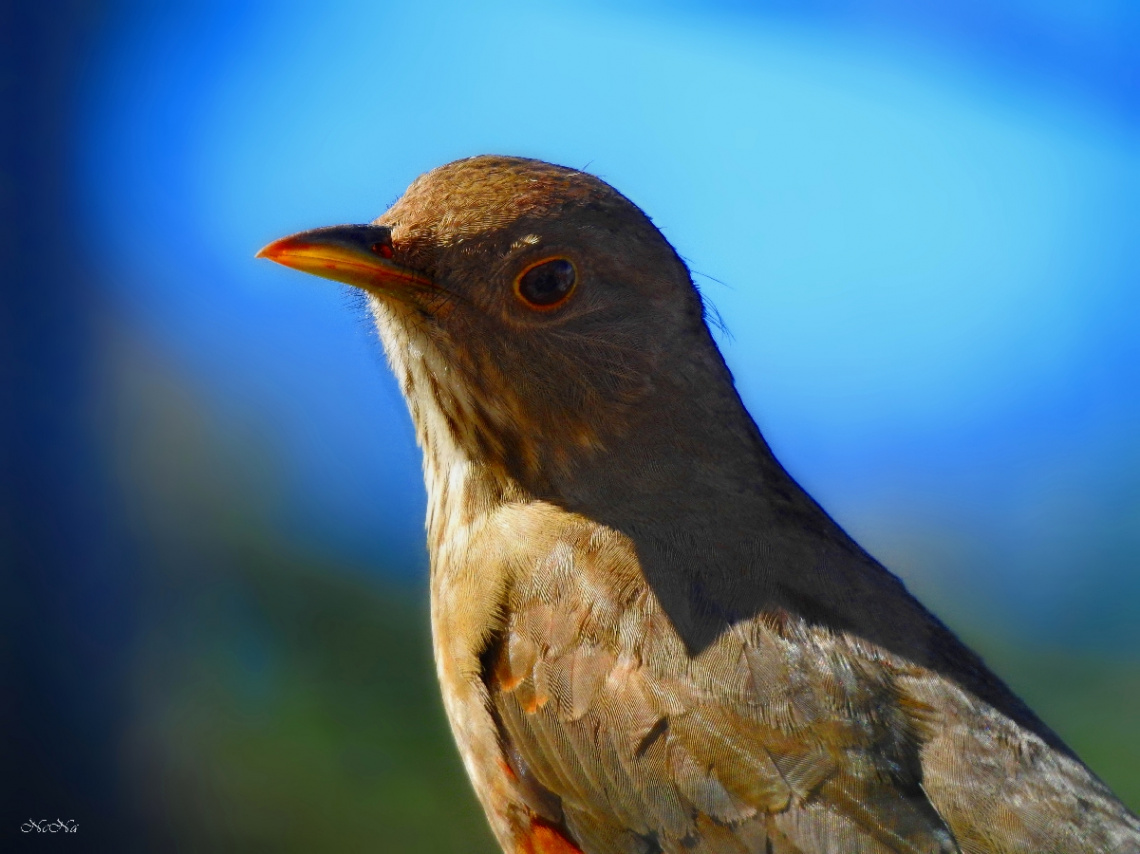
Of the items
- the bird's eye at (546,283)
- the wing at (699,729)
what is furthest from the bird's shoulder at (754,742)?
the bird's eye at (546,283)

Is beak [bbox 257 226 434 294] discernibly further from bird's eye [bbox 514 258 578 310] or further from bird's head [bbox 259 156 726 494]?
bird's eye [bbox 514 258 578 310]

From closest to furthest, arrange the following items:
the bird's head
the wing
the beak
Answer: the wing → the beak → the bird's head

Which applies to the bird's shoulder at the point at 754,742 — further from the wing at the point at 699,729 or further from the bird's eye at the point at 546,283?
the bird's eye at the point at 546,283

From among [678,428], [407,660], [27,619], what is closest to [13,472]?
[27,619]

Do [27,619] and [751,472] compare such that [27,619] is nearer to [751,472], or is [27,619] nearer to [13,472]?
[13,472]

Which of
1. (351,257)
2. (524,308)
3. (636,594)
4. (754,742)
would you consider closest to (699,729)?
(754,742)

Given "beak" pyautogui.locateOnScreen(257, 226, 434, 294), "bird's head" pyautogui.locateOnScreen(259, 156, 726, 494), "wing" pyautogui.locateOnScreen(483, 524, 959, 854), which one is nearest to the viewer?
"wing" pyautogui.locateOnScreen(483, 524, 959, 854)

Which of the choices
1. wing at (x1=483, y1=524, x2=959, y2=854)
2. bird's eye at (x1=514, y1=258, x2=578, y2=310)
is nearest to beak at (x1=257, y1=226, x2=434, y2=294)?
bird's eye at (x1=514, y1=258, x2=578, y2=310)

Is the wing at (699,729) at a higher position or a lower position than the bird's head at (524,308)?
lower
